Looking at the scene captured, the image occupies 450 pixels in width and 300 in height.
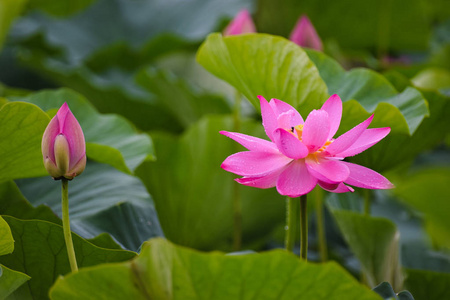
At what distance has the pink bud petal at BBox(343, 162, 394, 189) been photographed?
51 cm

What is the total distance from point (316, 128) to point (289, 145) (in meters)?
0.03

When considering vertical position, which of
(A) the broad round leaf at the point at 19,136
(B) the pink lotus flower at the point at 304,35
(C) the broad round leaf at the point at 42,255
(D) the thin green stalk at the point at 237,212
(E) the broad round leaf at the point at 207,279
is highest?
(B) the pink lotus flower at the point at 304,35

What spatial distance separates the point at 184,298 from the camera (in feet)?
1.54

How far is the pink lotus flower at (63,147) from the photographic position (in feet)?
1.69

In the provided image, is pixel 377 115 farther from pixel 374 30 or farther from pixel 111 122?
pixel 374 30

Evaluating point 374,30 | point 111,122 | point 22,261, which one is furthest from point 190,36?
point 22,261

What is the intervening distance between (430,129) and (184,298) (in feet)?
1.58

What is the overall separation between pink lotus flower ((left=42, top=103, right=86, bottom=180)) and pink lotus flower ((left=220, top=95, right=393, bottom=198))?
0.41ft

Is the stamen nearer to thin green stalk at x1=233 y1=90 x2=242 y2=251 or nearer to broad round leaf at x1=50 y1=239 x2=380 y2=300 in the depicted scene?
broad round leaf at x1=50 y1=239 x2=380 y2=300

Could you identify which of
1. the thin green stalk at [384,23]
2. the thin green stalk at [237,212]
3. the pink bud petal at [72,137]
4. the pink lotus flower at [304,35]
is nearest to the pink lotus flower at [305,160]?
the pink bud petal at [72,137]

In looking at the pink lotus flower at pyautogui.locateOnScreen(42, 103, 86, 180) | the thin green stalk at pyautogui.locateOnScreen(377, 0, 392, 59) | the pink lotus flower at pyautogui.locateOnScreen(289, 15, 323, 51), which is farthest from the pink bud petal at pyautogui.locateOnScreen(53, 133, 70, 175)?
the thin green stalk at pyautogui.locateOnScreen(377, 0, 392, 59)

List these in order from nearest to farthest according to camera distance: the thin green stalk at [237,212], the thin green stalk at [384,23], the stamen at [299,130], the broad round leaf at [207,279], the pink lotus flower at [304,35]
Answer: the broad round leaf at [207,279], the stamen at [299,130], the pink lotus flower at [304,35], the thin green stalk at [237,212], the thin green stalk at [384,23]

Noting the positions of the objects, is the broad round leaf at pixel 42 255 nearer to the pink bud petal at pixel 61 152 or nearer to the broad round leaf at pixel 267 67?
the pink bud petal at pixel 61 152

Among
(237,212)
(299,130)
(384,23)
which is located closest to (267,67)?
(299,130)
